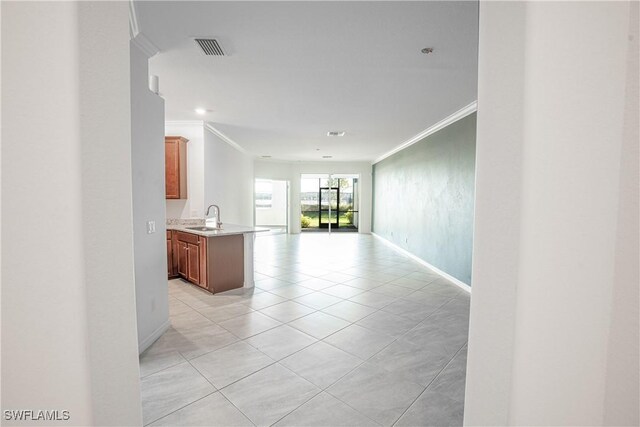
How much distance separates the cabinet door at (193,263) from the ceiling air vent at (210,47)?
2.78m

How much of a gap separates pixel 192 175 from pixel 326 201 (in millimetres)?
7543

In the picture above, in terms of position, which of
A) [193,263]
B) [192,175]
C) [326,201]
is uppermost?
[192,175]

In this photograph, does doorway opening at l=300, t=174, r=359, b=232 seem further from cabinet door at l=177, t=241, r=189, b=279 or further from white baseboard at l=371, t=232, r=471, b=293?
cabinet door at l=177, t=241, r=189, b=279

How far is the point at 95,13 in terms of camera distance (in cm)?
90

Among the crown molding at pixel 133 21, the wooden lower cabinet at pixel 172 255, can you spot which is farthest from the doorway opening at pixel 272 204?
the crown molding at pixel 133 21

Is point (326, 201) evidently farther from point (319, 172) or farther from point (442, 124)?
point (442, 124)

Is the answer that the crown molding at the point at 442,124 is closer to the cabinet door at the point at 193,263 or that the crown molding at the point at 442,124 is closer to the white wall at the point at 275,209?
the cabinet door at the point at 193,263

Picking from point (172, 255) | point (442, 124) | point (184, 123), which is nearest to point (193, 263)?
point (172, 255)

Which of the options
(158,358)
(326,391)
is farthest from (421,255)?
(158,358)

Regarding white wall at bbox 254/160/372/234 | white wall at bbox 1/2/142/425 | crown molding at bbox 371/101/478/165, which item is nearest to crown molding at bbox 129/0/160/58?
white wall at bbox 1/2/142/425

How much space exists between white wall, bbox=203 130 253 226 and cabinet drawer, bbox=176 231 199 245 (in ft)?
2.83

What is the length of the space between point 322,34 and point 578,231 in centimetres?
231

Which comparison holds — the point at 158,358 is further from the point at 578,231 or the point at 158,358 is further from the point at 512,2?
the point at 512,2

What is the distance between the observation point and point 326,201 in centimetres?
1262
